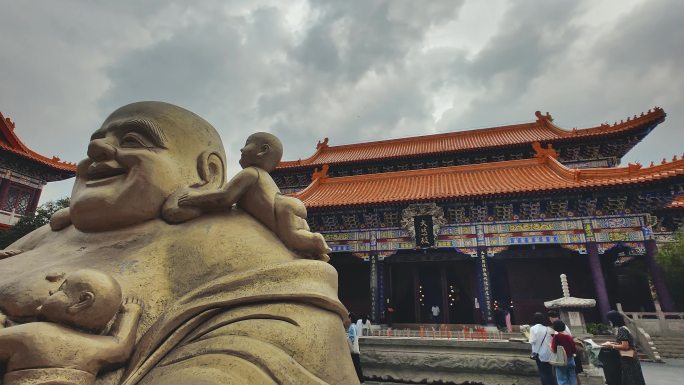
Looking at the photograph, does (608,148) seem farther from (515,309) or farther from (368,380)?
(368,380)

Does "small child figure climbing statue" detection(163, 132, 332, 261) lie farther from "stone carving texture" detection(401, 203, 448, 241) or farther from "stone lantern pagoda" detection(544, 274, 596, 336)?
"stone carving texture" detection(401, 203, 448, 241)

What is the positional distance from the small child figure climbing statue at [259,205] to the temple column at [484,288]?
425 inches

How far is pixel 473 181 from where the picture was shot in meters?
13.6

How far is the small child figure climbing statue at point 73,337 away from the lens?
1.18 meters

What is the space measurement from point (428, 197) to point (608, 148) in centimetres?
973

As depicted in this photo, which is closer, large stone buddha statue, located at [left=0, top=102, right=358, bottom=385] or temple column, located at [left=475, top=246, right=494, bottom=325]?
large stone buddha statue, located at [left=0, top=102, right=358, bottom=385]

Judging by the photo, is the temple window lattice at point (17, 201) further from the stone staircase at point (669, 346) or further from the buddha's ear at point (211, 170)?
the stone staircase at point (669, 346)

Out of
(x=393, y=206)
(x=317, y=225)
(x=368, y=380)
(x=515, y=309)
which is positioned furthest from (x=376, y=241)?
(x=368, y=380)

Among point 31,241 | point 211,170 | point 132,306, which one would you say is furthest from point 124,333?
point 31,241

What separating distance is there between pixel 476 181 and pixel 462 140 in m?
6.54

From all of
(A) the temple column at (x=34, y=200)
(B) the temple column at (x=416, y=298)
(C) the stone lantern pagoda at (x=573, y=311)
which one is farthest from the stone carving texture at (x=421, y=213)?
(A) the temple column at (x=34, y=200)

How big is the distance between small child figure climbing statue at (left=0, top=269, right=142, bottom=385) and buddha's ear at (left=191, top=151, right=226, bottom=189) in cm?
81

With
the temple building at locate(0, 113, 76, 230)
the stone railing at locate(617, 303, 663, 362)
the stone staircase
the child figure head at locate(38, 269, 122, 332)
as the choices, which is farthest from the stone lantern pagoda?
the temple building at locate(0, 113, 76, 230)

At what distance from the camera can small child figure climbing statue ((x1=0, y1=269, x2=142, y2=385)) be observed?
118 cm
